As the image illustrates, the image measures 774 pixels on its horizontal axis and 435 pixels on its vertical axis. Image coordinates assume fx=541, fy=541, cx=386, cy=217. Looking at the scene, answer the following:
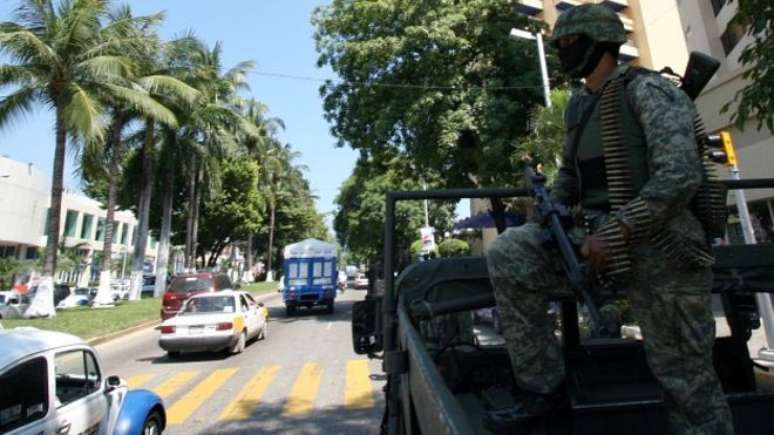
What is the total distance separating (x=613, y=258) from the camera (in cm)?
172

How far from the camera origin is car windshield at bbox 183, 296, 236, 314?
12.1m

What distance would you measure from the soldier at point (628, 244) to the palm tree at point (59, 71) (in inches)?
685

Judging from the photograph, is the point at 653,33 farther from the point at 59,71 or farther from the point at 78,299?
the point at 78,299

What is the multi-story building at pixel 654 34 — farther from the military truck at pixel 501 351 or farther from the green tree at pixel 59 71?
the military truck at pixel 501 351

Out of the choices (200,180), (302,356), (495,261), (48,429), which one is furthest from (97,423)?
(200,180)

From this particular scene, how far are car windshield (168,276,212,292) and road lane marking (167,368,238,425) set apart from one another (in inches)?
296

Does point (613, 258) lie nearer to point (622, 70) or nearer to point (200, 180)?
point (622, 70)

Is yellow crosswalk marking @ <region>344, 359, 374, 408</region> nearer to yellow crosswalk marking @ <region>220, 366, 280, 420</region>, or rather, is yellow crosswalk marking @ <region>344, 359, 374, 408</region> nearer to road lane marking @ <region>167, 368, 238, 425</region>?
yellow crosswalk marking @ <region>220, 366, 280, 420</region>

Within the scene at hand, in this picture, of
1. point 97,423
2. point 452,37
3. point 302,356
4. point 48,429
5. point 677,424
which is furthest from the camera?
point 452,37

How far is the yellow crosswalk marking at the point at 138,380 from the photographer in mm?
8859

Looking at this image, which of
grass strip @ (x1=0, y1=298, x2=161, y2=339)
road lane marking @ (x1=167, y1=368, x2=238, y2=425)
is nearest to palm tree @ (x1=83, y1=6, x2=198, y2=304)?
grass strip @ (x1=0, y1=298, x2=161, y2=339)

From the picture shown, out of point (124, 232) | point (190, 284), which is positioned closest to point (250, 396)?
point (190, 284)

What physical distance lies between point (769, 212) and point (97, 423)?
614 inches

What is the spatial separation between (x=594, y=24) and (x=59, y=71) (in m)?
20.1
